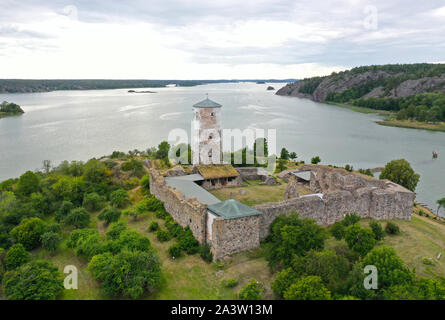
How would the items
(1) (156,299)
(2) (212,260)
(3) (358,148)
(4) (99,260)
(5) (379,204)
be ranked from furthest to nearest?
1. (3) (358,148)
2. (5) (379,204)
3. (2) (212,260)
4. (4) (99,260)
5. (1) (156,299)

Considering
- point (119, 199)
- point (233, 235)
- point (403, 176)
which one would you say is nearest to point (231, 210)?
point (233, 235)

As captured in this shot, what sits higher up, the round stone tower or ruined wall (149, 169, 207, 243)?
the round stone tower

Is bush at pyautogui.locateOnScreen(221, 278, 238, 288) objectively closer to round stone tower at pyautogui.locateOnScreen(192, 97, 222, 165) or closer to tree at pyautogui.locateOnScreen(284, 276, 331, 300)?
tree at pyautogui.locateOnScreen(284, 276, 331, 300)

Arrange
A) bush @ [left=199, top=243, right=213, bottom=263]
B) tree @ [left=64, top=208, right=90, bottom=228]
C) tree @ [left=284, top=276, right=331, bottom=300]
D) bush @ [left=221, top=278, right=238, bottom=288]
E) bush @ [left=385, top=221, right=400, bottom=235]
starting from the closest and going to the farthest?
tree @ [left=284, top=276, right=331, bottom=300]
bush @ [left=221, top=278, right=238, bottom=288]
bush @ [left=199, top=243, right=213, bottom=263]
bush @ [left=385, top=221, right=400, bottom=235]
tree @ [left=64, top=208, right=90, bottom=228]

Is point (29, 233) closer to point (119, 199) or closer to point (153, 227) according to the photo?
point (119, 199)

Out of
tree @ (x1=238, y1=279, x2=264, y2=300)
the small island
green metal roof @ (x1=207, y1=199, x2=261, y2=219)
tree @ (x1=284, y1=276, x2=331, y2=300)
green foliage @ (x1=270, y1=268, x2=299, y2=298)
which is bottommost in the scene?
tree @ (x1=238, y1=279, x2=264, y2=300)

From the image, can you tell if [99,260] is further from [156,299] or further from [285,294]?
[285,294]

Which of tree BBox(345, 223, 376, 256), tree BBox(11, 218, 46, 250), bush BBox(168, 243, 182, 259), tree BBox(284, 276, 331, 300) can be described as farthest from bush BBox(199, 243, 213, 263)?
tree BBox(11, 218, 46, 250)

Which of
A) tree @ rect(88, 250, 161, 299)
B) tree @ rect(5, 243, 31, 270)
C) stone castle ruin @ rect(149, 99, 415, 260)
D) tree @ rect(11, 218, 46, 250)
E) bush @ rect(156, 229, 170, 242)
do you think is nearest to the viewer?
tree @ rect(88, 250, 161, 299)
